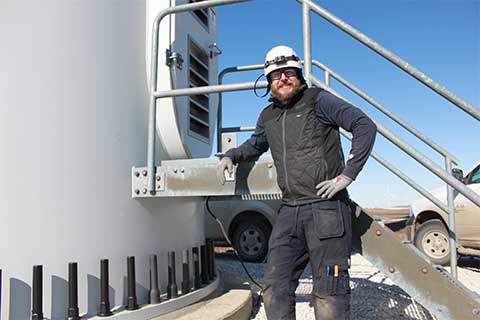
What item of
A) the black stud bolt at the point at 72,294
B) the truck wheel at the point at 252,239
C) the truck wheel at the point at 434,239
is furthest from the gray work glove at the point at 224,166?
the truck wheel at the point at 434,239

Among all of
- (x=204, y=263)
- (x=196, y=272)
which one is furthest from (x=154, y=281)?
(x=204, y=263)

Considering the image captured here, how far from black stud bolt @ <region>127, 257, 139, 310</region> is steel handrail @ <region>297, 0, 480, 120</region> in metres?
1.97

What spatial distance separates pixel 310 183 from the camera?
2.28 meters

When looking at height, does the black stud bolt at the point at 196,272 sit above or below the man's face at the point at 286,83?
below

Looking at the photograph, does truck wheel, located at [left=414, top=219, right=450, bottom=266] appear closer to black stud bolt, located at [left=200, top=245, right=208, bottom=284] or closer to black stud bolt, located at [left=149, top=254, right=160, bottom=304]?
black stud bolt, located at [left=200, top=245, right=208, bottom=284]

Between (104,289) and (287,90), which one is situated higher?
(287,90)

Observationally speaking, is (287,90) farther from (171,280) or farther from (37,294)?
(37,294)

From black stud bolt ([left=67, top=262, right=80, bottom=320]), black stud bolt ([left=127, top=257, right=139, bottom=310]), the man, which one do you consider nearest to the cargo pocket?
the man

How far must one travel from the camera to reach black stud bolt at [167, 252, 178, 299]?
10.3 feet

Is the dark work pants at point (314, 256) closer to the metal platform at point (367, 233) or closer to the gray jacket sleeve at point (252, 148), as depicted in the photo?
the metal platform at point (367, 233)

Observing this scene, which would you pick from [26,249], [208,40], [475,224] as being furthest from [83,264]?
[475,224]

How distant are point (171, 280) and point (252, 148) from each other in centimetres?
122

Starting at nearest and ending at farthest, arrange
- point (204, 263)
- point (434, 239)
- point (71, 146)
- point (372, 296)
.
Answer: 1. point (71, 146)
2. point (204, 263)
3. point (372, 296)
4. point (434, 239)

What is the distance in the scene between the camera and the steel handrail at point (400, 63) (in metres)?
2.20
